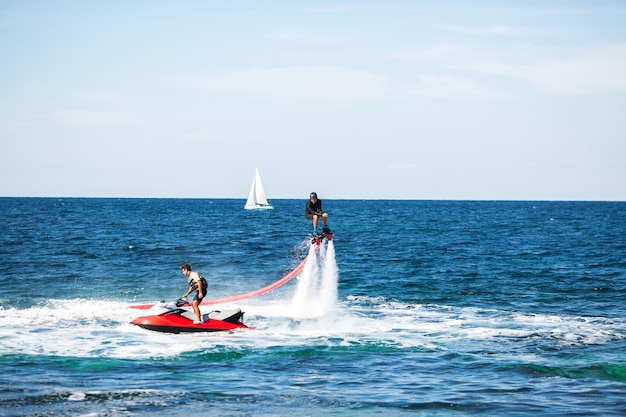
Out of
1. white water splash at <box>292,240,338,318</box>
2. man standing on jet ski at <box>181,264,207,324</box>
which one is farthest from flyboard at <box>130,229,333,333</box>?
white water splash at <box>292,240,338,318</box>

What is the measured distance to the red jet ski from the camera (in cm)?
2548

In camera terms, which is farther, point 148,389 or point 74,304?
point 74,304

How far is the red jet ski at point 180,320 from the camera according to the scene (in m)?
25.5

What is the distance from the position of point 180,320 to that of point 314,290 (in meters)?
8.42

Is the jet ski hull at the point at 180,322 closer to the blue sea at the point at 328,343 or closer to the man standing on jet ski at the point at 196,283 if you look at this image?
the blue sea at the point at 328,343

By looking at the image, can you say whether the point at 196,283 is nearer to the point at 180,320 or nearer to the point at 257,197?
the point at 180,320

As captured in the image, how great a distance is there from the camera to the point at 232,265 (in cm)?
5331

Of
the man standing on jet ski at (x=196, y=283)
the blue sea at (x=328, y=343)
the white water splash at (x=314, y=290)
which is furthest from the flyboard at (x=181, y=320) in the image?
the white water splash at (x=314, y=290)

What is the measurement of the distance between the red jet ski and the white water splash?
3.75 m

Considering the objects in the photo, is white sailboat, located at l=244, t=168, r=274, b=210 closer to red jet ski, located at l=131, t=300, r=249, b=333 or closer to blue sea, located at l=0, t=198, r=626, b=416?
blue sea, located at l=0, t=198, r=626, b=416

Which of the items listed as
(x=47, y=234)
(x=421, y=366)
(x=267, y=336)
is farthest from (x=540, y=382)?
(x=47, y=234)

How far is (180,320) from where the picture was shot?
25.5 metres

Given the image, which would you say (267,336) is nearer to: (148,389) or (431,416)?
(148,389)

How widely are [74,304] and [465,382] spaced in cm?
2073
